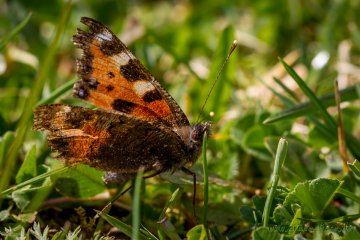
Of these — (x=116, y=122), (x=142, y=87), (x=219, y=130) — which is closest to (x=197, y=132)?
(x=142, y=87)

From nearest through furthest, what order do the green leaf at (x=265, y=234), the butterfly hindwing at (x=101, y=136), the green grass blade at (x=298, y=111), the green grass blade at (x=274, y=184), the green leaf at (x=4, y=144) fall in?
the green leaf at (x=265, y=234) → the green grass blade at (x=274, y=184) → the butterfly hindwing at (x=101, y=136) → the green leaf at (x=4, y=144) → the green grass blade at (x=298, y=111)

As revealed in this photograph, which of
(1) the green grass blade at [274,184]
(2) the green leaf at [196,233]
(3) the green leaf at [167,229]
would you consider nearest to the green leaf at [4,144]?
(3) the green leaf at [167,229]

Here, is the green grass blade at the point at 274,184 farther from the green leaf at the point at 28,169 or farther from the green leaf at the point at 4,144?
the green leaf at the point at 4,144

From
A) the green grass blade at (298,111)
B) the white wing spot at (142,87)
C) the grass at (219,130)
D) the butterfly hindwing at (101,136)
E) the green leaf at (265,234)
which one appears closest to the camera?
the green leaf at (265,234)

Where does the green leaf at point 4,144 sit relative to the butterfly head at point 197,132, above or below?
above

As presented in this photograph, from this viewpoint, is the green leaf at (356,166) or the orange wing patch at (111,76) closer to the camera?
the green leaf at (356,166)

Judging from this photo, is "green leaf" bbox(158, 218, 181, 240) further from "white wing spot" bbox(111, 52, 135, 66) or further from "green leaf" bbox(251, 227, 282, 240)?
"white wing spot" bbox(111, 52, 135, 66)

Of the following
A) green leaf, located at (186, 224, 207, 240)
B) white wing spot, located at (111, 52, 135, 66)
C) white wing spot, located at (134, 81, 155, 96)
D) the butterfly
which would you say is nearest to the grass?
green leaf, located at (186, 224, 207, 240)

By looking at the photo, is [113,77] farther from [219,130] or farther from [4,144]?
[219,130]
